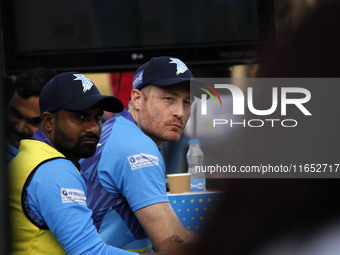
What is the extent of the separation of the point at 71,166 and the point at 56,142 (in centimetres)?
27

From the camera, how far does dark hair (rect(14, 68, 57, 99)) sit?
3.09 meters

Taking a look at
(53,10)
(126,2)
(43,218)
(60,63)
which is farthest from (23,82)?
(43,218)

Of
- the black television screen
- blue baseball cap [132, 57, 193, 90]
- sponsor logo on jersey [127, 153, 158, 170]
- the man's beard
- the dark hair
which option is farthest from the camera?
the black television screen

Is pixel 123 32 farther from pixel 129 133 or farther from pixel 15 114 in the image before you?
pixel 129 133

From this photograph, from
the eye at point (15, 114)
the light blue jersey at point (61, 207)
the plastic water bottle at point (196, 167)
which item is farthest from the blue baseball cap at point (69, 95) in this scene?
the eye at point (15, 114)

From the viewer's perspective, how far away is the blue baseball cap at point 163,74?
94.3 inches

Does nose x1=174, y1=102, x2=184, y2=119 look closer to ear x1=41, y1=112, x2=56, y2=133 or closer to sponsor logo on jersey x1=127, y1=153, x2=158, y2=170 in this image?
sponsor logo on jersey x1=127, y1=153, x2=158, y2=170

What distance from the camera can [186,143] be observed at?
362 cm

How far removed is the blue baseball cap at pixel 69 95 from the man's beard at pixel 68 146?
0.08 metres

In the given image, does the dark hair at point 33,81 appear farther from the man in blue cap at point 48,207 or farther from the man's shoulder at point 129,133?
the man in blue cap at point 48,207

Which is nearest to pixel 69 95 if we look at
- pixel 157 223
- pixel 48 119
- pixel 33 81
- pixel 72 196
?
pixel 48 119

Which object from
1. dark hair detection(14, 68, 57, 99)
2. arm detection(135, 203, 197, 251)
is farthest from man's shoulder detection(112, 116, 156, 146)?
dark hair detection(14, 68, 57, 99)

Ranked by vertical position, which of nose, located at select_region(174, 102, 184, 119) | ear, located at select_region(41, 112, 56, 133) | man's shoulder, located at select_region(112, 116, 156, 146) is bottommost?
man's shoulder, located at select_region(112, 116, 156, 146)

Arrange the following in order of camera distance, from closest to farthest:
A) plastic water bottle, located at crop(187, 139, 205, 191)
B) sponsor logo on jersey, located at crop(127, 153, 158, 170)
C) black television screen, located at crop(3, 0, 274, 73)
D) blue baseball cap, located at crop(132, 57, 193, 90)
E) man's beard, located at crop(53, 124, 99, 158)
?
1. man's beard, located at crop(53, 124, 99, 158)
2. sponsor logo on jersey, located at crop(127, 153, 158, 170)
3. blue baseball cap, located at crop(132, 57, 193, 90)
4. plastic water bottle, located at crop(187, 139, 205, 191)
5. black television screen, located at crop(3, 0, 274, 73)
